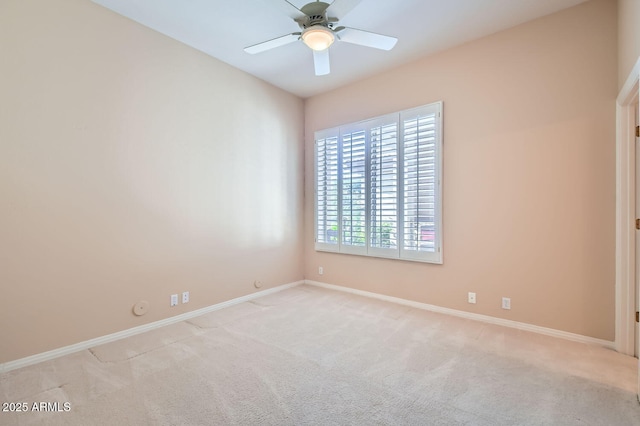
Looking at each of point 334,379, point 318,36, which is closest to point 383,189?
point 318,36

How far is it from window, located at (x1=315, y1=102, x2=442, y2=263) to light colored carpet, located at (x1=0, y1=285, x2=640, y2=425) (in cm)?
109

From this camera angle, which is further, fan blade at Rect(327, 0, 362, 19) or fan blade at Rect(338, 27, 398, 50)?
fan blade at Rect(338, 27, 398, 50)

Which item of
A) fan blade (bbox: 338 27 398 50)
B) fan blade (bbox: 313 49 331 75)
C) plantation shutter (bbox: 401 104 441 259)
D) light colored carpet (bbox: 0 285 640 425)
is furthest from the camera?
plantation shutter (bbox: 401 104 441 259)

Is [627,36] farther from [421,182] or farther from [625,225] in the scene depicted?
[421,182]

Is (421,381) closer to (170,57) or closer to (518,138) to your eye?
(518,138)

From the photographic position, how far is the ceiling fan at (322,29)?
2049mm

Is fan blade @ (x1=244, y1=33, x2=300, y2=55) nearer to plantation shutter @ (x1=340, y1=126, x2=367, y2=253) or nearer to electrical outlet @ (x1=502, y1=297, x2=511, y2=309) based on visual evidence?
plantation shutter @ (x1=340, y1=126, x2=367, y2=253)

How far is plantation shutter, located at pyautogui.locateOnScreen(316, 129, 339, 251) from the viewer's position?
14.3ft

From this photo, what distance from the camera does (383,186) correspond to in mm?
3801

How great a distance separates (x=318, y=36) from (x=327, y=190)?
8.00 ft

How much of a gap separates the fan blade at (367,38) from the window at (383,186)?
1.26 m

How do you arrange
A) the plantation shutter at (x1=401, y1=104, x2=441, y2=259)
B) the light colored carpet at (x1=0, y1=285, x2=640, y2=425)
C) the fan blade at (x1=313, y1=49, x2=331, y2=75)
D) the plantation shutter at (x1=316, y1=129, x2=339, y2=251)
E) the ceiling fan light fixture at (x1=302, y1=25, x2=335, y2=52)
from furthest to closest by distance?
the plantation shutter at (x1=316, y1=129, x2=339, y2=251) < the plantation shutter at (x1=401, y1=104, x2=441, y2=259) < the fan blade at (x1=313, y1=49, x2=331, y2=75) < the ceiling fan light fixture at (x1=302, y1=25, x2=335, y2=52) < the light colored carpet at (x1=0, y1=285, x2=640, y2=425)

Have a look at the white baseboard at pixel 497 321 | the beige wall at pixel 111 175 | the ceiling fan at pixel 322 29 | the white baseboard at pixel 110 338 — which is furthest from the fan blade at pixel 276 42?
the white baseboard at pixel 497 321

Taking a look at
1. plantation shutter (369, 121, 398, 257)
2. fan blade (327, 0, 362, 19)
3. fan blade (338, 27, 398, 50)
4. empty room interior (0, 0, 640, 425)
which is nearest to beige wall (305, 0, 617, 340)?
empty room interior (0, 0, 640, 425)
